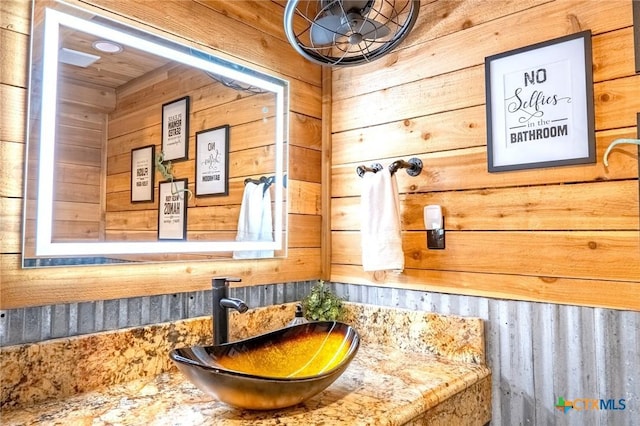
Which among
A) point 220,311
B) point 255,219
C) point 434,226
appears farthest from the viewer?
point 255,219

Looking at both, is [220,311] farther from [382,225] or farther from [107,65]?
[107,65]

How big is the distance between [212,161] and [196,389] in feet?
2.42

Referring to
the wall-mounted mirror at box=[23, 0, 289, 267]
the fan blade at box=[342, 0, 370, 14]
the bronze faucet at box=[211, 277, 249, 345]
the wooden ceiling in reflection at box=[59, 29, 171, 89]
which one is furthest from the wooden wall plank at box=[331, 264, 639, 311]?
the wooden ceiling in reflection at box=[59, 29, 171, 89]

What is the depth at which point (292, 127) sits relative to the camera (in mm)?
1674

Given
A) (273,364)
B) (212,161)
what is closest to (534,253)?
(273,364)

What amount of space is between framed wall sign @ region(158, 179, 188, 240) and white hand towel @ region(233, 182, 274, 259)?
216 mm

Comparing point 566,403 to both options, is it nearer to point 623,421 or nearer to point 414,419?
point 623,421

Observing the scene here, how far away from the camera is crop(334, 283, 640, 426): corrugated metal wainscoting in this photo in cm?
109

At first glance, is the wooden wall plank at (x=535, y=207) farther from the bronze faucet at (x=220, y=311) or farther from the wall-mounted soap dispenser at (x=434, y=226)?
the bronze faucet at (x=220, y=311)

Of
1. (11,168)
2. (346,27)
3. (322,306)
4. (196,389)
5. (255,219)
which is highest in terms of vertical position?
(346,27)

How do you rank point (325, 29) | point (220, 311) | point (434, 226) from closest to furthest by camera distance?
point (220, 311)
point (325, 29)
point (434, 226)

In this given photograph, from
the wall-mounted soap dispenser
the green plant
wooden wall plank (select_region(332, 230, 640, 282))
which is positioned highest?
the wall-mounted soap dispenser

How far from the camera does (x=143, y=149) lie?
4.20 ft

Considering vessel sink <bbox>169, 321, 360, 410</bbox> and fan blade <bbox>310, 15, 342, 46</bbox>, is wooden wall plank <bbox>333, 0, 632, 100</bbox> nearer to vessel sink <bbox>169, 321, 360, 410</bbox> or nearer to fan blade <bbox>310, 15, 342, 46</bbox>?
fan blade <bbox>310, 15, 342, 46</bbox>
